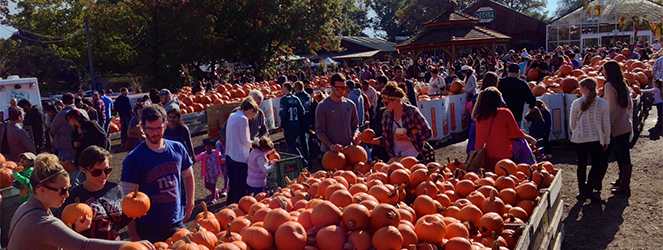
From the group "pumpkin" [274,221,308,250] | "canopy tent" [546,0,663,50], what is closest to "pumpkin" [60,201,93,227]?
"pumpkin" [274,221,308,250]

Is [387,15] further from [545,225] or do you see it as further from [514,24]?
[545,225]

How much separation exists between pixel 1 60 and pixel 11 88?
41001 millimetres

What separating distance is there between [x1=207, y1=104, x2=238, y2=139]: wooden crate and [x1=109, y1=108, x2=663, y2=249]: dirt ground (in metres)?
4.52

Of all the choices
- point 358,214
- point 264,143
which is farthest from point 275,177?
point 358,214

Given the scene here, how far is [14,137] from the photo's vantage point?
8078 mm

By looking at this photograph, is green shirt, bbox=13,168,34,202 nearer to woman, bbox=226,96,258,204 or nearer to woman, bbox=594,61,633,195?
woman, bbox=226,96,258,204

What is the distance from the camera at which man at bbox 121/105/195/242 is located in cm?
404

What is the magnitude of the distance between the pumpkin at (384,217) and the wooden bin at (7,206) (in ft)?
17.6

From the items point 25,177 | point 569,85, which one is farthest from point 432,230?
point 569,85

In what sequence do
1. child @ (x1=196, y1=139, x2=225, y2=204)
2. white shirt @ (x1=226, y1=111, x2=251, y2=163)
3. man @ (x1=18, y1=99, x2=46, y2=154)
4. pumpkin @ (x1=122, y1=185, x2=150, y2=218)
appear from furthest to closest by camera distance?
man @ (x1=18, y1=99, x2=46, y2=154), child @ (x1=196, y1=139, x2=225, y2=204), white shirt @ (x1=226, y1=111, x2=251, y2=163), pumpkin @ (x1=122, y1=185, x2=150, y2=218)

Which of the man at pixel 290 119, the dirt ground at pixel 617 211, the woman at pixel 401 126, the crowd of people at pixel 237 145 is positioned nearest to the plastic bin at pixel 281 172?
the crowd of people at pixel 237 145

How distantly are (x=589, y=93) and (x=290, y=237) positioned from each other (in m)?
4.99

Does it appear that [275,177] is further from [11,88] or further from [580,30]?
[580,30]

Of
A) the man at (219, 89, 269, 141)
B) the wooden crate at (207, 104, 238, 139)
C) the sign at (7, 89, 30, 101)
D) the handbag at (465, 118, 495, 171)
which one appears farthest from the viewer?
the sign at (7, 89, 30, 101)
